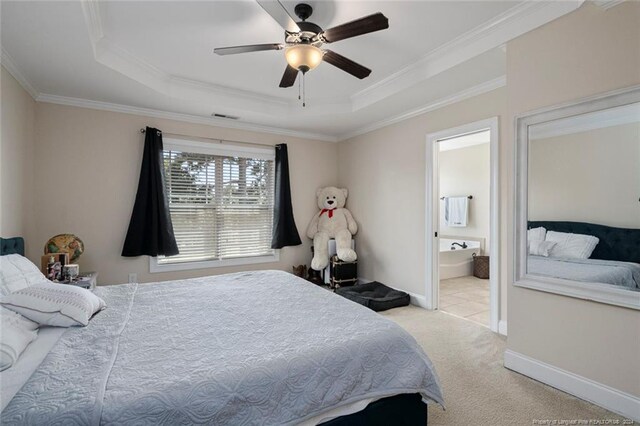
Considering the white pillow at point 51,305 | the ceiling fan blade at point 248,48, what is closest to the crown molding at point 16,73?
the ceiling fan blade at point 248,48

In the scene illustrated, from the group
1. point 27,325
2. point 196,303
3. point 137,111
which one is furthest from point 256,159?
point 27,325

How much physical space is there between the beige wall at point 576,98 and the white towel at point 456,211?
13.8 feet

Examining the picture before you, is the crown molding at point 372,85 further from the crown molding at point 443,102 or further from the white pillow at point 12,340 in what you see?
the white pillow at point 12,340

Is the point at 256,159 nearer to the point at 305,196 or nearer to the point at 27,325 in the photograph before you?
the point at 305,196

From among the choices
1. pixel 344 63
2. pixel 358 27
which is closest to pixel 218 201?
pixel 344 63

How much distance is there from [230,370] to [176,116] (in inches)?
144

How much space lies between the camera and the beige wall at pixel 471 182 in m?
5.97

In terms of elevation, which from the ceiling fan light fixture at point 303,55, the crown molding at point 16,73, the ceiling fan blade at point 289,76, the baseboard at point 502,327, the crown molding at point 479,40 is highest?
the crown molding at point 479,40

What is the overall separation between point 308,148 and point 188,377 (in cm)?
423

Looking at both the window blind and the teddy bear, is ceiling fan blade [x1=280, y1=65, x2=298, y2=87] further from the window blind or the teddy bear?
the teddy bear

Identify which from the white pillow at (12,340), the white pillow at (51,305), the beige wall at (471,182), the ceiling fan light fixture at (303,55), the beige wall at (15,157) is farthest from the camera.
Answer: the beige wall at (471,182)

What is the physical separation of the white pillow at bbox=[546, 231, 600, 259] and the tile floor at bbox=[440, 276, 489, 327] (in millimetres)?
1443

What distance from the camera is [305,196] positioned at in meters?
4.94

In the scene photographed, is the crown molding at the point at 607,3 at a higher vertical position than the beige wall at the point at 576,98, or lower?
higher
